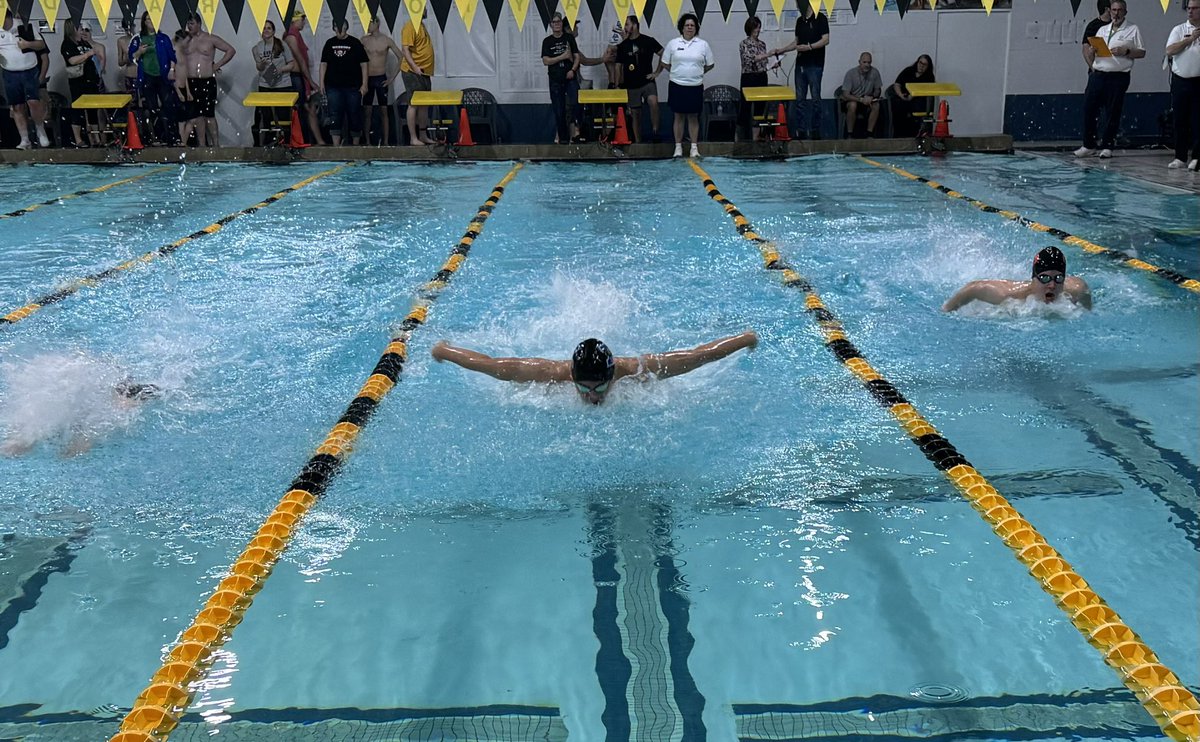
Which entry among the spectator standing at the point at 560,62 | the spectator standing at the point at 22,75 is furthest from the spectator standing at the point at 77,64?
the spectator standing at the point at 560,62

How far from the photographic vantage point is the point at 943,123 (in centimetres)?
1286

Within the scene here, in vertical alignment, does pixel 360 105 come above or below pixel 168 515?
above

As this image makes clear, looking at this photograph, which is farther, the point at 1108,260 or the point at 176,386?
the point at 1108,260

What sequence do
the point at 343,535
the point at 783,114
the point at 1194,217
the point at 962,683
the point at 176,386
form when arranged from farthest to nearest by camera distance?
the point at 783,114, the point at 1194,217, the point at 176,386, the point at 343,535, the point at 962,683

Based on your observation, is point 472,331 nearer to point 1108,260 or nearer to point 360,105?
point 1108,260

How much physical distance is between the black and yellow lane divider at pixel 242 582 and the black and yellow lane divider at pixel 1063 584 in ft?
6.68

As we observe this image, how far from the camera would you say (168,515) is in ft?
10.8

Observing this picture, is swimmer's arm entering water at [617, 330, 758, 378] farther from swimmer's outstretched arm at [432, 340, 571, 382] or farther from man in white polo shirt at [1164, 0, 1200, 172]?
man in white polo shirt at [1164, 0, 1200, 172]

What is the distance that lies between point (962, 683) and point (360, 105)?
11.9 meters

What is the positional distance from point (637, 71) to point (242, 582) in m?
10.8

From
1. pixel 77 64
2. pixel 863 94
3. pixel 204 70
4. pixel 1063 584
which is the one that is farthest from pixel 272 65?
pixel 1063 584

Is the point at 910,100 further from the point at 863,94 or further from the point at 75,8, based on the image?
the point at 75,8

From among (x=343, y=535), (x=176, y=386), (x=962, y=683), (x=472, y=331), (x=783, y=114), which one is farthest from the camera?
(x=783, y=114)

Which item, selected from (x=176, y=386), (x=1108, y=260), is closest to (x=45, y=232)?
(x=176, y=386)
